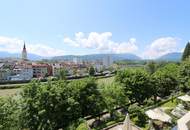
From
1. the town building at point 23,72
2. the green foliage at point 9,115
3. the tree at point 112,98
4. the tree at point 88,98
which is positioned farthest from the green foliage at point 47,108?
the town building at point 23,72

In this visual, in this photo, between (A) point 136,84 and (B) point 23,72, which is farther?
(B) point 23,72

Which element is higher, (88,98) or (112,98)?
(88,98)

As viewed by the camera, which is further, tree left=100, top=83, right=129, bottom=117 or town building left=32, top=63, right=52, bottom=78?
town building left=32, top=63, right=52, bottom=78

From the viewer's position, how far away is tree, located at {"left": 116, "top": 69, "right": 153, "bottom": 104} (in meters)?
36.0

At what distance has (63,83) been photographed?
1045 inches

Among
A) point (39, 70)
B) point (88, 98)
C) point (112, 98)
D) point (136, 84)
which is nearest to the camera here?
point (88, 98)

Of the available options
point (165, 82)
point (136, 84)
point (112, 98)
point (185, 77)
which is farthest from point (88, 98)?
point (185, 77)

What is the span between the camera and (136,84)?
119 ft

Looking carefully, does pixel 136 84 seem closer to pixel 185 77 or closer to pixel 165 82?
pixel 165 82

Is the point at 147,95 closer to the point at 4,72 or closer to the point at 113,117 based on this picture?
the point at 113,117

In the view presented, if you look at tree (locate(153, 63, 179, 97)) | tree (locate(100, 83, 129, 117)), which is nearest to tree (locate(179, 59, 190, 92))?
tree (locate(153, 63, 179, 97))

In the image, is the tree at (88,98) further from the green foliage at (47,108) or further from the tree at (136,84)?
the tree at (136,84)

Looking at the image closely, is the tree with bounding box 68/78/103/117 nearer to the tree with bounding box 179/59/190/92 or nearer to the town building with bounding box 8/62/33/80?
the tree with bounding box 179/59/190/92

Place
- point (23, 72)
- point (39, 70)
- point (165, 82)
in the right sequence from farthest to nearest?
point (39, 70)
point (23, 72)
point (165, 82)
